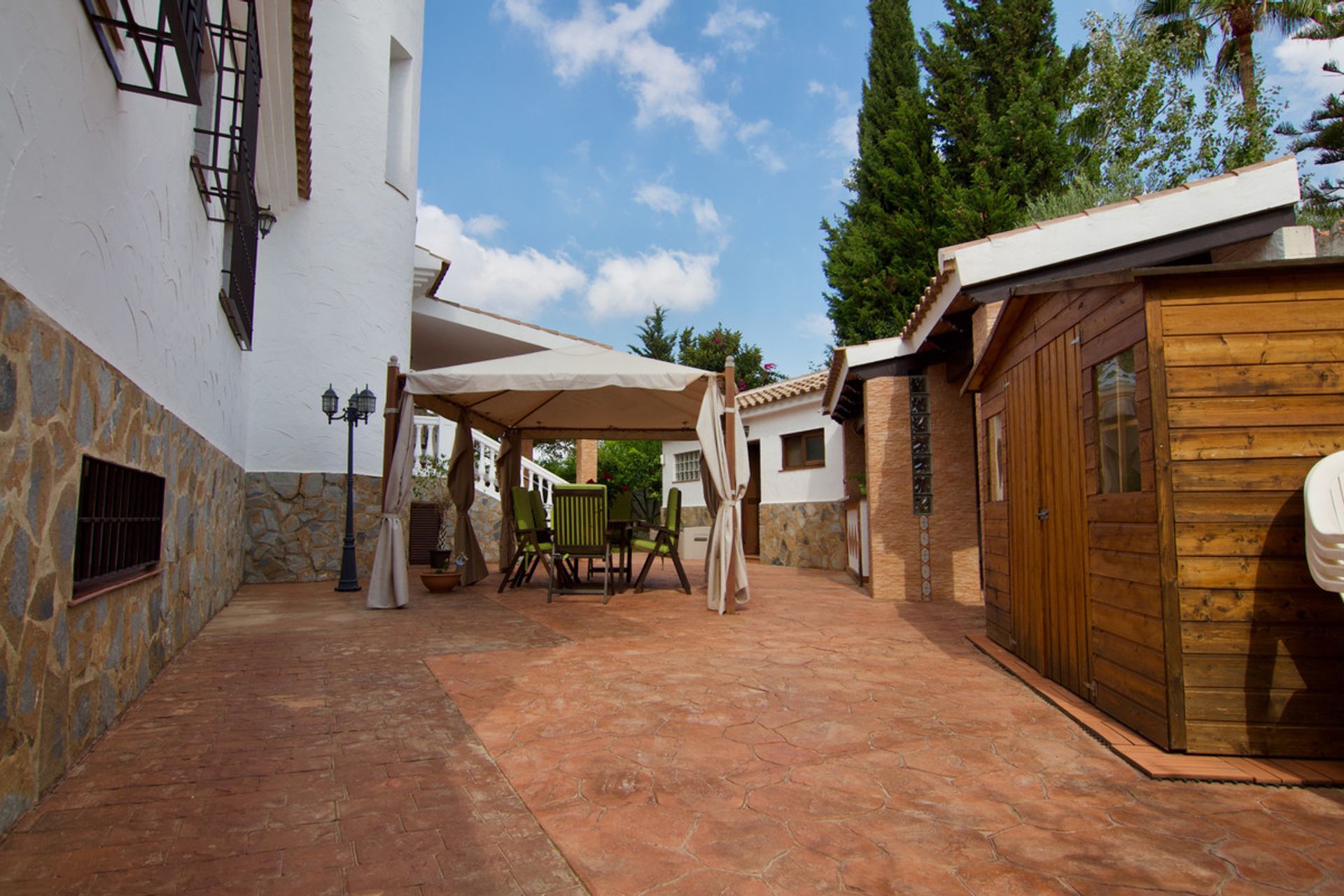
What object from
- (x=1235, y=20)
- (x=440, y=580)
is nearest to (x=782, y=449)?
(x=440, y=580)

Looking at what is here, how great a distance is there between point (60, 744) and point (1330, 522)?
13.5ft

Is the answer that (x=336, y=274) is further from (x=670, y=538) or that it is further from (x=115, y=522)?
(x=115, y=522)

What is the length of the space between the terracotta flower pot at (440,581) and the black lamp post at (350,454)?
91 cm

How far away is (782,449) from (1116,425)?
9.79 metres

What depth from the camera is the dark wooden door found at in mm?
13906

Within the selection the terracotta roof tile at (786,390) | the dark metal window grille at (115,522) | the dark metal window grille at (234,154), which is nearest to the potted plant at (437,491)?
the dark metal window grille at (234,154)

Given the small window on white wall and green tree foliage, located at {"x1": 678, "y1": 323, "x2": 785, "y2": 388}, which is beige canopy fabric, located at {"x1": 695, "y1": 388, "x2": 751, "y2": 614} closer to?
the small window on white wall

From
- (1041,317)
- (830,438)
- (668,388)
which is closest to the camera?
(1041,317)

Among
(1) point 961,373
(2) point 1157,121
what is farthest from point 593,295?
(1) point 961,373

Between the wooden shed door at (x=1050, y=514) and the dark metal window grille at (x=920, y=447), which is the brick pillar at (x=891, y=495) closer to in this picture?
the dark metal window grille at (x=920, y=447)

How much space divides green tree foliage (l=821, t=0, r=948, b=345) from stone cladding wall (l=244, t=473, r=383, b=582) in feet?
35.4

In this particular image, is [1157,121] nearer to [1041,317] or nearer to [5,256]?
[1041,317]

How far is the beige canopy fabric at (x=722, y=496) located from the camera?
651cm

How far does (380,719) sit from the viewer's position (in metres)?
3.25
